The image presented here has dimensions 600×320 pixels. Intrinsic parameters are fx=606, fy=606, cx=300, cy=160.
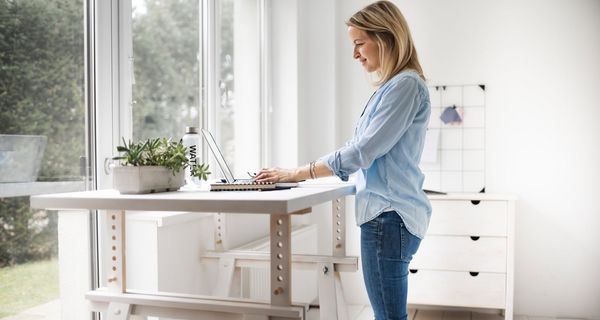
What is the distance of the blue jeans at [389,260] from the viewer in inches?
67.1

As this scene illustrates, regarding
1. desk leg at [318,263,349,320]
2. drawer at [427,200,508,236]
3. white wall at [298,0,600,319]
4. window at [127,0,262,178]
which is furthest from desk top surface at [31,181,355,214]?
white wall at [298,0,600,319]

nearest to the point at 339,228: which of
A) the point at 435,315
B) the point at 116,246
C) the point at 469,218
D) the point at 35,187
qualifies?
the point at 116,246

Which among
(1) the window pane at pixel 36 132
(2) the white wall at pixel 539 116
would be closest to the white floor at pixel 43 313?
(1) the window pane at pixel 36 132

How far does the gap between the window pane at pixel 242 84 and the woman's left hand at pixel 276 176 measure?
5.04 ft

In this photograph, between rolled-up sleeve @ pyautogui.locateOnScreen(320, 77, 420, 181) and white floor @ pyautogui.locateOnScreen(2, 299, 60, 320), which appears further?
white floor @ pyautogui.locateOnScreen(2, 299, 60, 320)

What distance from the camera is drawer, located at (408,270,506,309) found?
10.8 feet

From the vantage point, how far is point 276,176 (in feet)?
5.70

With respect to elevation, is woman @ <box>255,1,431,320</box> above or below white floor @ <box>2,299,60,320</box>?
above

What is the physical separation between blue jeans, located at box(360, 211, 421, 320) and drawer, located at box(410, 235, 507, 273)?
1.68 m

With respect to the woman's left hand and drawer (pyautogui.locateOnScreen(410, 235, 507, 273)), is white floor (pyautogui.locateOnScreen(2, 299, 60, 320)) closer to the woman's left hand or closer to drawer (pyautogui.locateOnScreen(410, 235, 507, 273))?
the woman's left hand

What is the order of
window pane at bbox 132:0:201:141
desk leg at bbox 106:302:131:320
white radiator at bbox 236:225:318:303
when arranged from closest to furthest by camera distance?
desk leg at bbox 106:302:131:320 → window pane at bbox 132:0:201:141 → white radiator at bbox 236:225:318:303

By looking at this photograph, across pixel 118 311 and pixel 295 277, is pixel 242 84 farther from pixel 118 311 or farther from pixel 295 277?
pixel 118 311

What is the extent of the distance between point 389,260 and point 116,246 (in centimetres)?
81

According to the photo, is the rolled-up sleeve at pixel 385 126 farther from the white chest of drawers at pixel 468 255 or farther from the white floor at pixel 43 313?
the white chest of drawers at pixel 468 255
